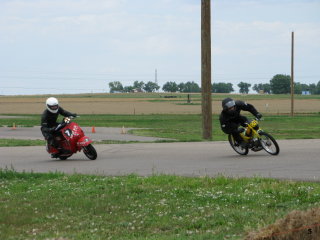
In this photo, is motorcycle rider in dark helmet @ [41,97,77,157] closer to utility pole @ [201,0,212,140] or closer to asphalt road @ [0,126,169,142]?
utility pole @ [201,0,212,140]

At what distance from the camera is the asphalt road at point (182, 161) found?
13.7 meters

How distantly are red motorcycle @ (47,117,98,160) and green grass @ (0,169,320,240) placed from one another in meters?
4.95

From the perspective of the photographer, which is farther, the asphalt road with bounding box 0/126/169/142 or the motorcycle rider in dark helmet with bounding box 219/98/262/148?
the asphalt road with bounding box 0/126/169/142

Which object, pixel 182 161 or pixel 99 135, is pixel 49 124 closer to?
pixel 182 161

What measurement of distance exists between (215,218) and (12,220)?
101 inches

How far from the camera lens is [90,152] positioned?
17562 mm

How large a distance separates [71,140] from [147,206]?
8.42 meters

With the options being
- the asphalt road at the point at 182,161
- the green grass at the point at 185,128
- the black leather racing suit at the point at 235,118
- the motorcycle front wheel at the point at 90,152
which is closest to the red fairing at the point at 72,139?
the motorcycle front wheel at the point at 90,152

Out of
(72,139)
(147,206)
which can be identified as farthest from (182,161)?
(147,206)

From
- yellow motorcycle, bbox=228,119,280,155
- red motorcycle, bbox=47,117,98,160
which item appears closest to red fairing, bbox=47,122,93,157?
red motorcycle, bbox=47,117,98,160

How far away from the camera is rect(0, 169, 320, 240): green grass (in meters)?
7.82

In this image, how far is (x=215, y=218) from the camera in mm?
8289

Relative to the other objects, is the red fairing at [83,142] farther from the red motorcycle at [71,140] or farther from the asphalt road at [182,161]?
the asphalt road at [182,161]

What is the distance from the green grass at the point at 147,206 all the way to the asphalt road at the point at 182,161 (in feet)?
5.62
